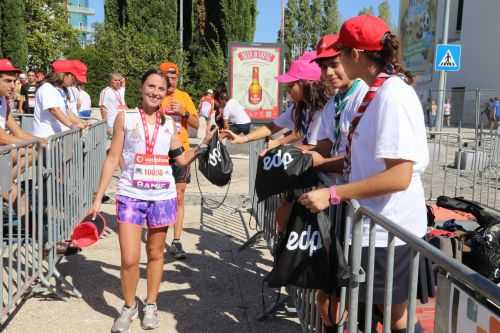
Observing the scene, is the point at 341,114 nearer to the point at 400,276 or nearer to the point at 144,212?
the point at 400,276

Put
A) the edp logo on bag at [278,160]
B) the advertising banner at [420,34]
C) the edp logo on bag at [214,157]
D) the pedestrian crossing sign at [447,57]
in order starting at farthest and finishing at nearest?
1. the advertising banner at [420,34]
2. the pedestrian crossing sign at [447,57]
3. the edp logo on bag at [214,157]
4. the edp logo on bag at [278,160]

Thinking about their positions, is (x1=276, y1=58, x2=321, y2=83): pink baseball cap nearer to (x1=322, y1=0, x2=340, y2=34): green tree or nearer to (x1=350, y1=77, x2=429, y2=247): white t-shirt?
(x1=350, y1=77, x2=429, y2=247): white t-shirt

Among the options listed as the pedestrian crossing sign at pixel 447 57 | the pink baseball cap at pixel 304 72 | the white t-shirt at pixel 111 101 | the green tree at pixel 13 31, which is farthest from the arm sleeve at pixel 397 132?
the green tree at pixel 13 31

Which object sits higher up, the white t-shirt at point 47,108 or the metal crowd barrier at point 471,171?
the white t-shirt at point 47,108

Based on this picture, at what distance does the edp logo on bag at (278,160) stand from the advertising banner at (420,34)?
39.2m

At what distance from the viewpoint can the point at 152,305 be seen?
3.96m

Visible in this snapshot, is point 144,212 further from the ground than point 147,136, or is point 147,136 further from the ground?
point 147,136

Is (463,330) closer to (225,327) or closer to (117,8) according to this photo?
(225,327)

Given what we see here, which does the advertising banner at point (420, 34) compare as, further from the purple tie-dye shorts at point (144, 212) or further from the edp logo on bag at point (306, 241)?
the edp logo on bag at point (306, 241)

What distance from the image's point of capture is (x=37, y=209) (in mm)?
4293

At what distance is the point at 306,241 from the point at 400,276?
46cm

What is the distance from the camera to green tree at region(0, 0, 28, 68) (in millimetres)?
32219

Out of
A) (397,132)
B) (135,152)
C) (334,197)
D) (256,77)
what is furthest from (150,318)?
(256,77)

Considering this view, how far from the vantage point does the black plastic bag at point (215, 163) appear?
4117 millimetres
